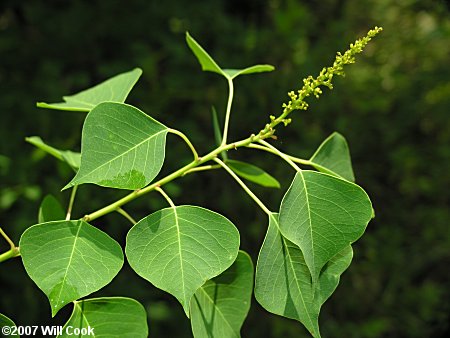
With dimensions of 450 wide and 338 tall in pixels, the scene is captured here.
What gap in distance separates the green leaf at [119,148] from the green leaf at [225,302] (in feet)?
0.72

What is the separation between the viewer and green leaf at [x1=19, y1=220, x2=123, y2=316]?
2.48ft

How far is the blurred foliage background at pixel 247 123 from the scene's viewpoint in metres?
2.10

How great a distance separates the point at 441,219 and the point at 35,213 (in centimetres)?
173

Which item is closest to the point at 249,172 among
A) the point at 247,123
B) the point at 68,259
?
the point at 68,259

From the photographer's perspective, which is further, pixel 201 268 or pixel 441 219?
pixel 441 219

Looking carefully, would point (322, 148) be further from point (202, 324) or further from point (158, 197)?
point (158, 197)

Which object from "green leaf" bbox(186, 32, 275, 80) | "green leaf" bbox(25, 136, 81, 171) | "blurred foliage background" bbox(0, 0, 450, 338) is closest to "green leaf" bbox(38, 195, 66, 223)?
A: "green leaf" bbox(25, 136, 81, 171)

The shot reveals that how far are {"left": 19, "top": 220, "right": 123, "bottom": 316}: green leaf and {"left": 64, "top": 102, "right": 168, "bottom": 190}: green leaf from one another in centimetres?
8

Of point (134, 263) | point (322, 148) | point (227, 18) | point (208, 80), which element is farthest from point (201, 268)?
point (227, 18)

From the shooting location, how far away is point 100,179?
2.53 feet

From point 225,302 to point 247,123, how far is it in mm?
1547

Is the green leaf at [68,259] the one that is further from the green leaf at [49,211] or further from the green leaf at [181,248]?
the green leaf at [49,211]

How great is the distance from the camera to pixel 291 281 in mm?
815

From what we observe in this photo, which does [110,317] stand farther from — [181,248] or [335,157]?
[335,157]
